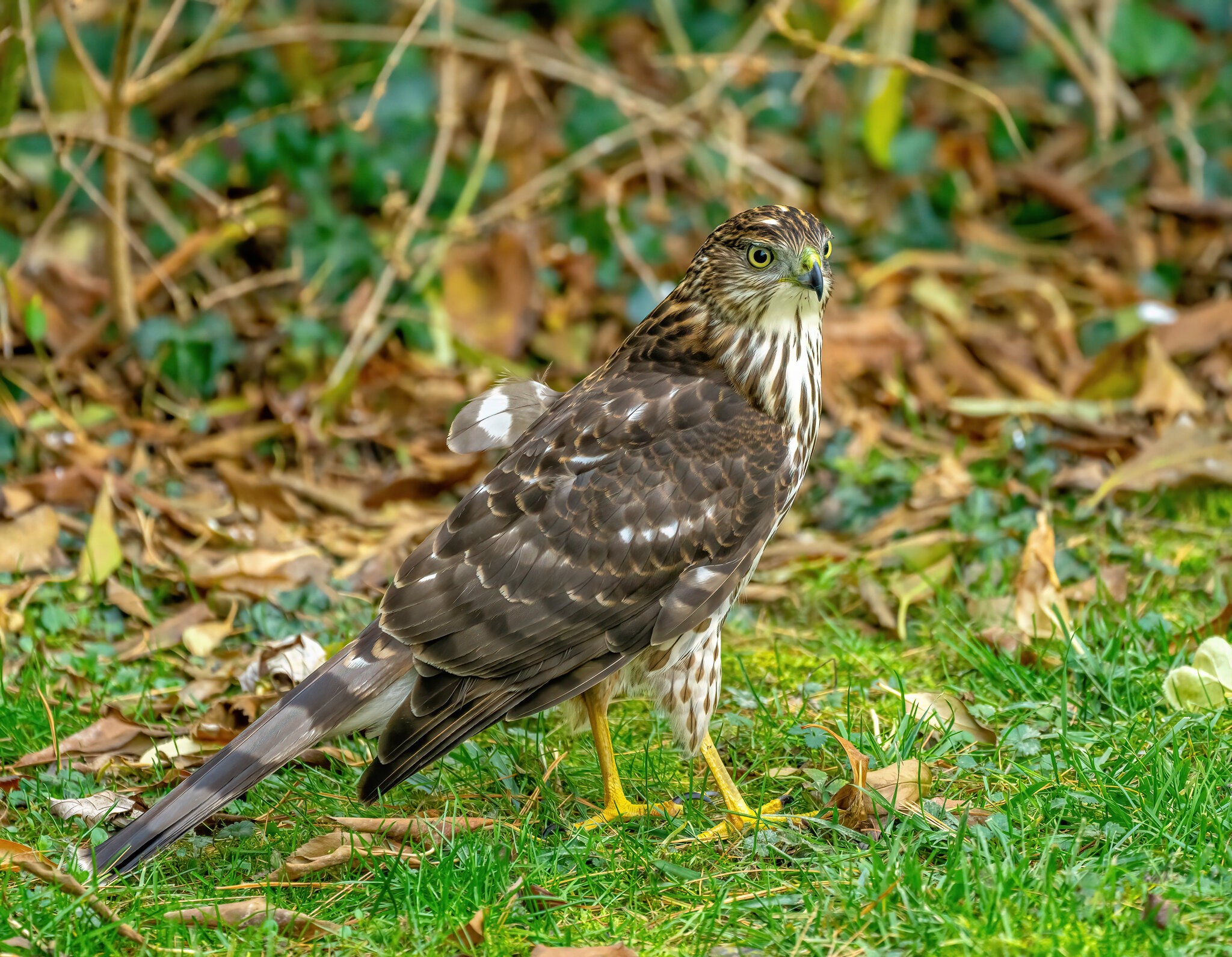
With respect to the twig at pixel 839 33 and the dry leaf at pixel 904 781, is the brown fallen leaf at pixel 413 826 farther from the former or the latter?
the twig at pixel 839 33

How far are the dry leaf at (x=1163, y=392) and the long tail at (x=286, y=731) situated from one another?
389 cm

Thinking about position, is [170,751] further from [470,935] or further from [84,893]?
[470,935]

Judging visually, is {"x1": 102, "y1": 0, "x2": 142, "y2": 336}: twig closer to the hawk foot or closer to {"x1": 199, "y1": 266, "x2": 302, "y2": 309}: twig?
{"x1": 199, "y1": 266, "x2": 302, "y2": 309}: twig

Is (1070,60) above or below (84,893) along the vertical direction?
below

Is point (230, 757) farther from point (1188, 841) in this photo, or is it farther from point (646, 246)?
point (646, 246)

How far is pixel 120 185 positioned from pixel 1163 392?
4.72 m

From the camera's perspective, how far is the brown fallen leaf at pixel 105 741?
429 cm

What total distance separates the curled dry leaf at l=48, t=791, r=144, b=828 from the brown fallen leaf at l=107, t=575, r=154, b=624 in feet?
3.98

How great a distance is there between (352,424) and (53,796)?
290 centimetres

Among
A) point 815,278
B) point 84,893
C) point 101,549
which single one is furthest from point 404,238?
point 84,893

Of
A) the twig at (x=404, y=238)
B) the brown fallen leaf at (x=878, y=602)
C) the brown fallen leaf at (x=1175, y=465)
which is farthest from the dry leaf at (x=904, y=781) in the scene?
the twig at (x=404, y=238)

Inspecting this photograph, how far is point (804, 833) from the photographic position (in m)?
3.83

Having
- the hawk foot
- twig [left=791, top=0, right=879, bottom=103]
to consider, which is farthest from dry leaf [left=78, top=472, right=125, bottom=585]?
twig [left=791, top=0, right=879, bottom=103]

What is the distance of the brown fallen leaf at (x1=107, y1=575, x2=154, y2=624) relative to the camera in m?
5.29
